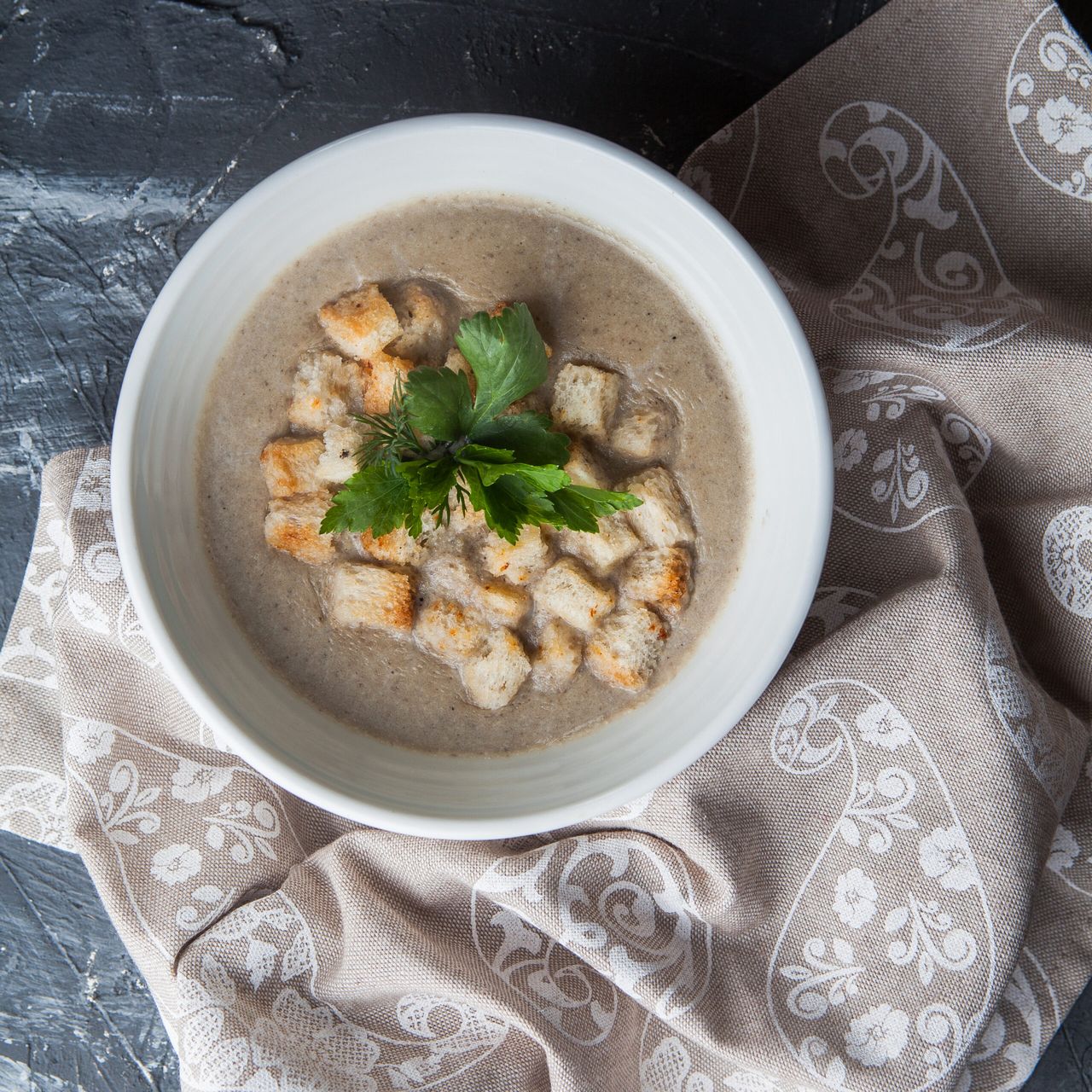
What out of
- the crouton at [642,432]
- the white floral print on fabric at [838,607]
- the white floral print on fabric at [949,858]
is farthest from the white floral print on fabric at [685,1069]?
the crouton at [642,432]

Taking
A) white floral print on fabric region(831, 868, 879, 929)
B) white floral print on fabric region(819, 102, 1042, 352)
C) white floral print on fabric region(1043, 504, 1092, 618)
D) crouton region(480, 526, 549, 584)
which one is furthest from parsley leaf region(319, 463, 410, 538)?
white floral print on fabric region(1043, 504, 1092, 618)

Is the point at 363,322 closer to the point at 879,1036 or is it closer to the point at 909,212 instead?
the point at 909,212

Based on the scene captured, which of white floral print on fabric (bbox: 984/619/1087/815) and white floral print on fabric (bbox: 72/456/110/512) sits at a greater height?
white floral print on fabric (bbox: 984/619/1087/815)

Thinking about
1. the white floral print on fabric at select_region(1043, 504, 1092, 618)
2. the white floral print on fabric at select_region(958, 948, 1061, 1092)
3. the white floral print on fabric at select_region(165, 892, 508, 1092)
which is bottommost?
the white floral print on fabric at select_region(165, 892, 508, 1092)

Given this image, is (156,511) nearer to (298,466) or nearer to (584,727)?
(298,466)

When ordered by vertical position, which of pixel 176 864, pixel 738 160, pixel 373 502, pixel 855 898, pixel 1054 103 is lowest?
pixel 176 864

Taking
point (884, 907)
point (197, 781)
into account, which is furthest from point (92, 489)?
point (884, 907)

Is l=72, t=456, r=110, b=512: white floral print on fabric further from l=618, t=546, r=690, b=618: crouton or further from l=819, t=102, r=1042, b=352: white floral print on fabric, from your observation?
l=819, t=102, r=1042, b=352: white floral print on fabric
